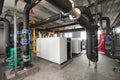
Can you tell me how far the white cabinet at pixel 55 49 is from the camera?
3.27 m

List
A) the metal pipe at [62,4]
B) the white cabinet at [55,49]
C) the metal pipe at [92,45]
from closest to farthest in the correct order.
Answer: the metal pipe at [62,4], the metal pipe at [92,45], the white cabinet at [55,49]

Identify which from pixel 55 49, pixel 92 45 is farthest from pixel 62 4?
pixel 55 49

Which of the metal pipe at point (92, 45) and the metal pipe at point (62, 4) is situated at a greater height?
the metal pipe at point (62, 4)

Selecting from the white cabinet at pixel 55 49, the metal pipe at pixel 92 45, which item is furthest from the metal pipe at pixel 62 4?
the white cabinet at pixel 55 49

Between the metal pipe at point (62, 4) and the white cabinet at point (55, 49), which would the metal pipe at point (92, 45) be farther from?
the metal pipe at point (62, 4)

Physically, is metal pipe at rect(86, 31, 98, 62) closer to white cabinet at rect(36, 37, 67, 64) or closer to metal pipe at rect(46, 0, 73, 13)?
white cabinet at rect(36, 37, 67, 64)

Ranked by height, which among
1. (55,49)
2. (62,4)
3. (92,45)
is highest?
(62,4)

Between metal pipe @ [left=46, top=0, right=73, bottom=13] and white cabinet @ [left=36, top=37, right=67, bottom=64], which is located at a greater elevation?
metal pipe @ [left=46, top=0, right=73, bottom=13]

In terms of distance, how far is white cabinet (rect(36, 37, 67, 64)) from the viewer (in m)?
3.27

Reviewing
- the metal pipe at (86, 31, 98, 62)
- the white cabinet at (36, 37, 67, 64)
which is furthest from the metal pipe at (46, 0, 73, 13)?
the white cabinet at (36, 37, 67, 64)

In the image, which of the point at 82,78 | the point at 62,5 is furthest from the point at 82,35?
the point at 62,5

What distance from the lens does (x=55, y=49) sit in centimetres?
340

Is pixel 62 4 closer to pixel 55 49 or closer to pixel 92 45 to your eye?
pixel 92 45

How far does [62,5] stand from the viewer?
109 centimetres
